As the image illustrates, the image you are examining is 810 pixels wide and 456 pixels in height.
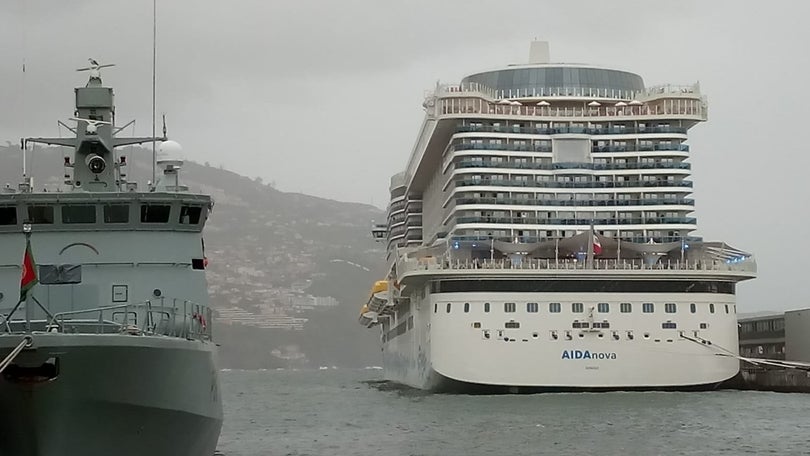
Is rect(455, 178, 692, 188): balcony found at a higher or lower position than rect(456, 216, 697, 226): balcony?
higher

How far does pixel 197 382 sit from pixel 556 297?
33836mm

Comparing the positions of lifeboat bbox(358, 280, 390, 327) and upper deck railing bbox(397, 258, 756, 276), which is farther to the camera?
lifeboat bbox(358, 280, 390, 327)

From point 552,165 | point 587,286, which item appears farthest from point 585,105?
point 587,286

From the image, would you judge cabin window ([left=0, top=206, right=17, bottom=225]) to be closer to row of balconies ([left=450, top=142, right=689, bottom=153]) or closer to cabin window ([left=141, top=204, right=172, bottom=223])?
cabin window ([left=141, top=204, right=172, bottom=223])

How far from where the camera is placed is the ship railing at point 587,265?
57.8 meters

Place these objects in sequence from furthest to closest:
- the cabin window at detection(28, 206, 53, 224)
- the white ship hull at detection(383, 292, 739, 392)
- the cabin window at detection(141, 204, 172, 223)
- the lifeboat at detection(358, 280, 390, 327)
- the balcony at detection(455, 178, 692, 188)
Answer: the lifeboat at detection(358, 280, 390, 327) → the balcony at detection(455, 178, 692, 188) → the white ship hull at detection(383, 292, 739, 392) → the cabin window at detection(141, 204, 172, 223) → the cabin window at detection(28, 206, 53, 224)

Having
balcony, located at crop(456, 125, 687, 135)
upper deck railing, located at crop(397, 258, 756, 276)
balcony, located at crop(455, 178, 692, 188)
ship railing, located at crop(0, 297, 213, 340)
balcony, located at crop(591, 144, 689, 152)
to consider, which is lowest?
ship railing, located at crop(0, 297, 213, 340)

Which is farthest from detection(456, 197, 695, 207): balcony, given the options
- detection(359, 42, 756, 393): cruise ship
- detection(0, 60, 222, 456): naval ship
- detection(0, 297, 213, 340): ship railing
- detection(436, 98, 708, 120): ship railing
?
detection(0, 297, 213, 340): ship railing

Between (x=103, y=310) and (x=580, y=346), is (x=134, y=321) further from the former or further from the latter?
(x=580, y=346)

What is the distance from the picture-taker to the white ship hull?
185 ft

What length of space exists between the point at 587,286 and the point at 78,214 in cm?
3397

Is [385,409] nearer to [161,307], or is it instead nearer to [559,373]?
[559,373]

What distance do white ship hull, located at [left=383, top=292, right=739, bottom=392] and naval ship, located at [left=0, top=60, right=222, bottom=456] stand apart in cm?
2882

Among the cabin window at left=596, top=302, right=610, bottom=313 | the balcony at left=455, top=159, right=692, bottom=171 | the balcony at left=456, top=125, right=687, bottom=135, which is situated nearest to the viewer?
the cabin window at left=596, top=302, right=610, bottom=313
